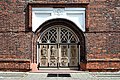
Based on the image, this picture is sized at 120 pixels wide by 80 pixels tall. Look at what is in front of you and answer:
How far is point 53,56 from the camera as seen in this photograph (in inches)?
565

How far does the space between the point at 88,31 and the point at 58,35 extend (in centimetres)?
154

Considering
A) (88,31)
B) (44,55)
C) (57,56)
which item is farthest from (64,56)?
(88,31)

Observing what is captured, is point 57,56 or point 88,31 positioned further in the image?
point 57,56

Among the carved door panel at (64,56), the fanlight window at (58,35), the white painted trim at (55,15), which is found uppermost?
the white painted trim at (55,15)

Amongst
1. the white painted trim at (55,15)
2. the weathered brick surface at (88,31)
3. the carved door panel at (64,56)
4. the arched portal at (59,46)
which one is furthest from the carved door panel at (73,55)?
the white painted trim at (55,15)

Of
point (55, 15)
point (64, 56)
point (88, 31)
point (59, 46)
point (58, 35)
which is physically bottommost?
point (64, 56)

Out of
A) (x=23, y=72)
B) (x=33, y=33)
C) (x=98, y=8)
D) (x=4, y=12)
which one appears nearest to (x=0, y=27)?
(x=4, y=12)

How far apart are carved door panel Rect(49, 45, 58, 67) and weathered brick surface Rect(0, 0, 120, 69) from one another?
84 centimetres

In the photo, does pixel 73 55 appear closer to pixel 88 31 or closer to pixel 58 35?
pixel 58 35

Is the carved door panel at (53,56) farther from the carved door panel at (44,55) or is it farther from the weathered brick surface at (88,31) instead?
the weathered brick surface at (88,31)

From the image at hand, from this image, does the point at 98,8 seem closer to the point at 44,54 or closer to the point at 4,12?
the point at 44,54

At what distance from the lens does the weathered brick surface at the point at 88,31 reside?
45.6 ft

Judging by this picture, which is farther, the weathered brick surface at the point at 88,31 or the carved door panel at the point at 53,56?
the carved door panel at the point at 53,56

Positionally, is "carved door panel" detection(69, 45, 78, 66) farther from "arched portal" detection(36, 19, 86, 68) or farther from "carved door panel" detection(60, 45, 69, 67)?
"carved door panel" detection(60, 45, 69, 67)
